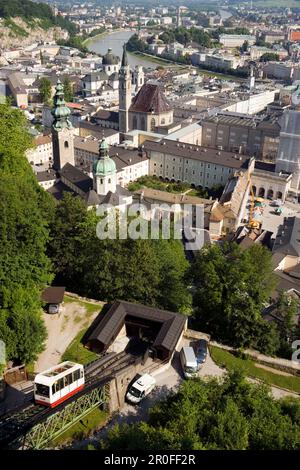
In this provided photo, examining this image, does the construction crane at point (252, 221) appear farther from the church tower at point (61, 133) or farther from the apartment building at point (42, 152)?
the apartment building at point (42, 152)

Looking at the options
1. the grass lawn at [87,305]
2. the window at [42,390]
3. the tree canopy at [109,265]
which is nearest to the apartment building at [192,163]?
the tree canopy at [109,265]

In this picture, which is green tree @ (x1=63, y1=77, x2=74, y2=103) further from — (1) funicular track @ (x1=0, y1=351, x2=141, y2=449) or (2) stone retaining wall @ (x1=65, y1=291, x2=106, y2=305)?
(1) funicular track @ (x1=0, y1=351, x2=141, y2=449)

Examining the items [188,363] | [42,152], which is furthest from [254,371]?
[42,152]

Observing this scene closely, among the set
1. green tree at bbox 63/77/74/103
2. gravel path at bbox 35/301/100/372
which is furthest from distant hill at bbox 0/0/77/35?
gravel path at bbox 35/301/100/372

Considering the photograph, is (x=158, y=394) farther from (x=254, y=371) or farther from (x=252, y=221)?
(x=252, y=221)

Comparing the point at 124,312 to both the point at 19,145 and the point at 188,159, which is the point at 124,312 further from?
the point at 188,159
